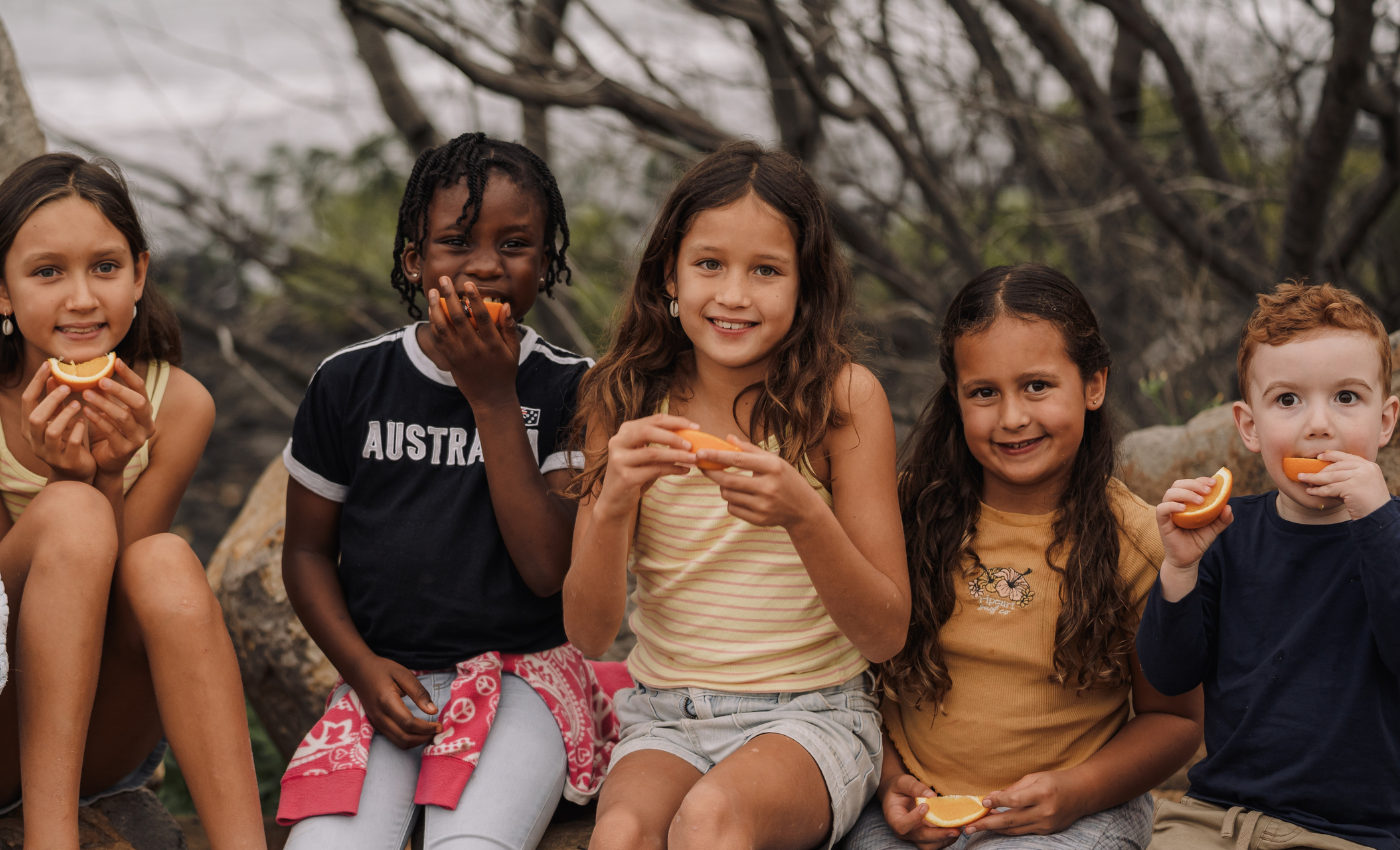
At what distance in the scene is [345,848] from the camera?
223cm

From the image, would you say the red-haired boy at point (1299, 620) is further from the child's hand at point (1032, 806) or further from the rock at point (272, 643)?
the rock at point (272, 643)

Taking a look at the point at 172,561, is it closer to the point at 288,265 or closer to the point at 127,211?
the point at 127,211

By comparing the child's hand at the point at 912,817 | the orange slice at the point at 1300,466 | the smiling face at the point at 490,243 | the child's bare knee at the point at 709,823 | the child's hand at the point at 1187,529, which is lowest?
the child's hand at the point at 912,817

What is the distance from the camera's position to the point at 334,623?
2.53m

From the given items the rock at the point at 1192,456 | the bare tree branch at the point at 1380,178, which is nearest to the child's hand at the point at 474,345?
the rock at the point at 1192,456

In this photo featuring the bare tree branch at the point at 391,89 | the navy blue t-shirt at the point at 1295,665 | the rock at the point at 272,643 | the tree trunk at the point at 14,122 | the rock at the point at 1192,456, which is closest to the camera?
the navy blue t-shirt at the point at 1295,665

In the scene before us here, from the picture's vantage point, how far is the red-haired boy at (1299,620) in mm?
1989

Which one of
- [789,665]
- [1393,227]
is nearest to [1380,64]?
[1393,227]

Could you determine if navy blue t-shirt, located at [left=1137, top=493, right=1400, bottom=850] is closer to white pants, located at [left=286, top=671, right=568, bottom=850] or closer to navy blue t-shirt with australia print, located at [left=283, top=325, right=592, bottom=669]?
white pants, located at [left=286, top=671, right=568, bottom=850]

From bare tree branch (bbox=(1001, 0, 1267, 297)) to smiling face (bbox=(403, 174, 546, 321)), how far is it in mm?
2080

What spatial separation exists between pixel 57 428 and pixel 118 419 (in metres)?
0.10

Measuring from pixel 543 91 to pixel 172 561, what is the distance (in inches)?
86.8

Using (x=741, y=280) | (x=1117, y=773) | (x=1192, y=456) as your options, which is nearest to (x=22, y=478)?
(x=741, y=280)

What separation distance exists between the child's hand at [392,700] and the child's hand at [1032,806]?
3.43 ft
